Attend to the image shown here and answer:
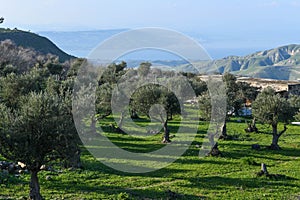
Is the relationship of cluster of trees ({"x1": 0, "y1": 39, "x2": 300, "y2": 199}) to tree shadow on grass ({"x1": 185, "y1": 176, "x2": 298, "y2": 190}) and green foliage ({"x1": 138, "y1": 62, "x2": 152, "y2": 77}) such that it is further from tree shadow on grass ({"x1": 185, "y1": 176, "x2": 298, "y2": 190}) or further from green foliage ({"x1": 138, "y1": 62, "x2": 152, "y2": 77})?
tree shadow on grass ({"x1": 185, "y1": 176, "x2": 298, "y2": 190})

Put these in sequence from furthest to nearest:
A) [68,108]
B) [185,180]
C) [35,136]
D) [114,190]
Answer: [185,180] → [68,108] → [114,190] → [35,136]

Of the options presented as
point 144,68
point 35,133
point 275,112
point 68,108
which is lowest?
point 275,112

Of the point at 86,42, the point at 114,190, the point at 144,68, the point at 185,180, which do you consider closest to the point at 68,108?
the point at 114,190

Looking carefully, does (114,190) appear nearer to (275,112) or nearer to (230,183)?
(230,183)

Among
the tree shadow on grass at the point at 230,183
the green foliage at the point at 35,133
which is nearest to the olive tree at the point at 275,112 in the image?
the tree shadow on grass at the point at 230,183

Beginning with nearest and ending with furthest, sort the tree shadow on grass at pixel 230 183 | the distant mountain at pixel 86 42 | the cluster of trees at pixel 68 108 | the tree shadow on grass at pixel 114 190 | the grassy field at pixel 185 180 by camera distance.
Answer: the cluster of trees at pixel 68 108 → the tree shadow on grass at pixel 114 190 → the grassy field at pixel 185 180 → the tree shadow on grass at pixel 230 183 → the distant mountain at pixel 86 42

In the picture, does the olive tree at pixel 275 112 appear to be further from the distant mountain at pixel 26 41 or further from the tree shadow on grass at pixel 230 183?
the distant mountain at pixel 26 41

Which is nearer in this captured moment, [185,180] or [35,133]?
[35,133]

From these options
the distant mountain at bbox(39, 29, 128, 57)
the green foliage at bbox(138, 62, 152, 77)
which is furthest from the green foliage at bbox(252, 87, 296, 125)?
the green foliage at bbox(138, 62, 152, 77)

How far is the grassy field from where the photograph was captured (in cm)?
2373

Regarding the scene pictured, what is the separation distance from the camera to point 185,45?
3825 cm

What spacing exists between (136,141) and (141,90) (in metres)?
6.15

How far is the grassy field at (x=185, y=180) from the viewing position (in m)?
23.7

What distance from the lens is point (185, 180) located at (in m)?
27.7
